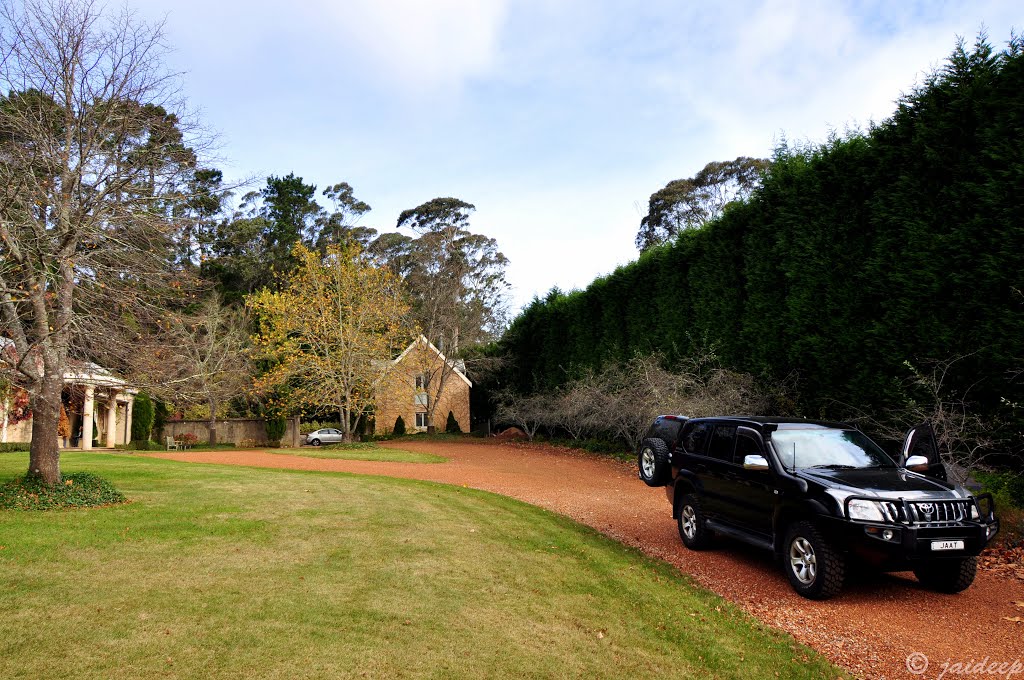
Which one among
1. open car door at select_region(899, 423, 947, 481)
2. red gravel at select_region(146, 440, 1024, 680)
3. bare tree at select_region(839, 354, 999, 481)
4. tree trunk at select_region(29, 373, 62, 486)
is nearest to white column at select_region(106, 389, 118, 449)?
tree trunk at select_region(29, 373, 62, 486)

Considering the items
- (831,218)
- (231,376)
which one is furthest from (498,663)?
(231,376)

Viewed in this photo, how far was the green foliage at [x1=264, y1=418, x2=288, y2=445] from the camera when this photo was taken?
37156 millimetres

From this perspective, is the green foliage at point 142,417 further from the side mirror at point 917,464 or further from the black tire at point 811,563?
the side mirror at point 917,464

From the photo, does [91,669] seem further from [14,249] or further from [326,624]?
[14,249]

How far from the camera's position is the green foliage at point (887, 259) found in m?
10.8

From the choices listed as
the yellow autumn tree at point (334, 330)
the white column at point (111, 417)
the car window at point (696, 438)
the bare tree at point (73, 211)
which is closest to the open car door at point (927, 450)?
the car window at point (696, 438)

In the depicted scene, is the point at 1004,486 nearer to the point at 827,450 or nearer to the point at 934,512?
the point at 827,450

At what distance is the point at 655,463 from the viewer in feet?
33.2

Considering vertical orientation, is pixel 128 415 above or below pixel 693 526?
above

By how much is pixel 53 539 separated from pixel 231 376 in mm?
29082

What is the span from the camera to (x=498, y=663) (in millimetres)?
4977

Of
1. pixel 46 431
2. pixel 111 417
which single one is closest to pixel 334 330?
pixel 111 417

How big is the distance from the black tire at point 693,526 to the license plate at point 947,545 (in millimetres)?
2856

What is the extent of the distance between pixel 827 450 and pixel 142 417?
34.5 meters
